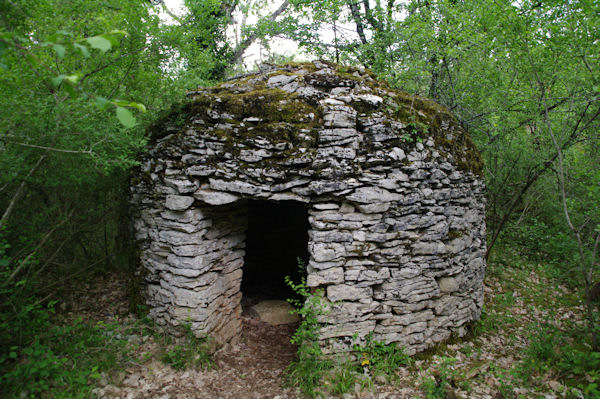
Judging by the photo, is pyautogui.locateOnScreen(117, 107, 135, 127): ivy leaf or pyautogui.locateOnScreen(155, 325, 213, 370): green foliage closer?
pyautogui.locateOnScreen(117, 107, 135, 127): ivy leaf

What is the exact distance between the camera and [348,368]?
3.62 m

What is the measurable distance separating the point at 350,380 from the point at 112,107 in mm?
4008

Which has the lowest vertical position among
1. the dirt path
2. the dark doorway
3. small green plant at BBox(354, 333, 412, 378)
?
the dirt path

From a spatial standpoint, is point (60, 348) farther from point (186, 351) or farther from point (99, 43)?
point (99, 43)

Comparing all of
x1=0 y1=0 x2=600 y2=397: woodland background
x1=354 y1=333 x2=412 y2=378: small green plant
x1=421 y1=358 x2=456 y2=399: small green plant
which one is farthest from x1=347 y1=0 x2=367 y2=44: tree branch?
x1=421 y1=358 x2=456 y2=399: small green plant

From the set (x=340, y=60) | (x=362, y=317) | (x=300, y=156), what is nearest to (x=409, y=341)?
(x=362, y=317)

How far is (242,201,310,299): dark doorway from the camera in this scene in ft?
22.3

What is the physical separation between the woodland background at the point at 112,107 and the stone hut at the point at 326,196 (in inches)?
28.4

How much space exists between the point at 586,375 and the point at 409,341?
1.73 m

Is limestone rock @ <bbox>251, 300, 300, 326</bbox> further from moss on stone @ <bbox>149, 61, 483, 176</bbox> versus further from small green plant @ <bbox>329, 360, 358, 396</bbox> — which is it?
moss on stone @ <bbox>149, 61, 483, 176</bbox>

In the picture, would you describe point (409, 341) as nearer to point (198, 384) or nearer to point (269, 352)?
point (269, 352)

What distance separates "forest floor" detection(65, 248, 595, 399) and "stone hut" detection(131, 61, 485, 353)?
13.9 inches

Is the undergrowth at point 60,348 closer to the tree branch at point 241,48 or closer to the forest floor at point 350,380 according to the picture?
the forest floor at point 350,380

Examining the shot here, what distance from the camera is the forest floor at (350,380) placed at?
3.36 meters
